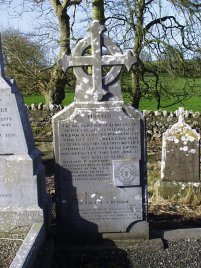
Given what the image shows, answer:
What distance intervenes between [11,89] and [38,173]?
1.01 meters

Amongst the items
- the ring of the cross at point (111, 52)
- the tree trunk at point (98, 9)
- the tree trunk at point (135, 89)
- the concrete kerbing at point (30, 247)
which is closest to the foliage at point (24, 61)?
the tree trunk at point (98, 9)

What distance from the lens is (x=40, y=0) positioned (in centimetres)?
1394

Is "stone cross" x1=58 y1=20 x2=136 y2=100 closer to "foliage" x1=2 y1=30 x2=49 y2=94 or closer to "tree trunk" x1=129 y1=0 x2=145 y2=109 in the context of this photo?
"tree trunk" x1=129 y1=0 x2=145 y2=109

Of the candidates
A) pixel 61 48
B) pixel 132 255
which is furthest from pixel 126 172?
pixel 61 48

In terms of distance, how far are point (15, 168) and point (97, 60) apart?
62.1 inches

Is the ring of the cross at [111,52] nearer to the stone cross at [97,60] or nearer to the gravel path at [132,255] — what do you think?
the stone cross at [97,60]

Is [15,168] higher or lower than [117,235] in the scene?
higher

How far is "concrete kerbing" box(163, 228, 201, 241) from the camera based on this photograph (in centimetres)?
488

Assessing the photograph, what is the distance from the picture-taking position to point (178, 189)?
276 inches

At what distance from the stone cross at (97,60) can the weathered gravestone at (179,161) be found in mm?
2560

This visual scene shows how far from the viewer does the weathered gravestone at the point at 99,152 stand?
185 inches

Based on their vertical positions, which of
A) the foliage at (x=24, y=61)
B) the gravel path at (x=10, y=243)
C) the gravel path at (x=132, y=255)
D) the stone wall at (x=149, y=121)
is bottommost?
the gravel path at (x=132, y=255)

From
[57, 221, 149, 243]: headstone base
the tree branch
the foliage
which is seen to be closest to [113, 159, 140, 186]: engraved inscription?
[57, 221, 149, 243]: headstone base

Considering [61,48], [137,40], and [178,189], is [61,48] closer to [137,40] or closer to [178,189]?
[137,40]
